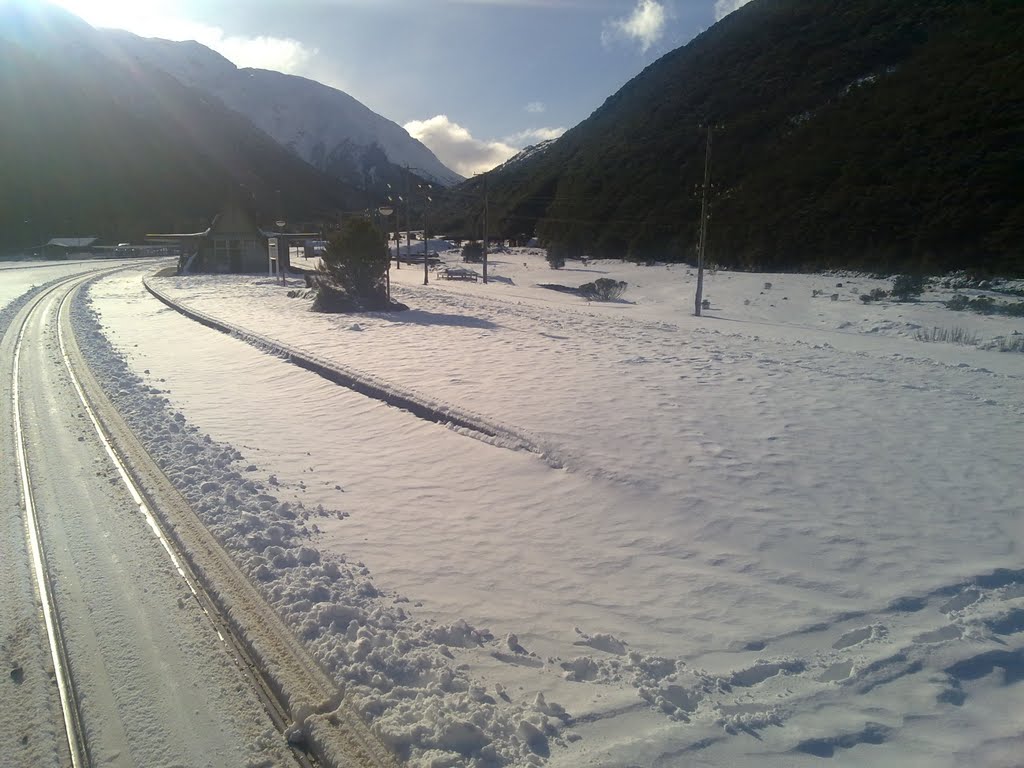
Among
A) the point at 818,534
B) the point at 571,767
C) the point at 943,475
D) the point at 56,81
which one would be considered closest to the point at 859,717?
the point at 571,767

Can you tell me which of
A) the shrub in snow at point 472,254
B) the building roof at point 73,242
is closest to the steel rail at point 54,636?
the shrub in snow at point 472,254

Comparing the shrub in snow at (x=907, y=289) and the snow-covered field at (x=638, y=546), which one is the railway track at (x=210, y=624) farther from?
the shrub in snow at (x=907, y=289)

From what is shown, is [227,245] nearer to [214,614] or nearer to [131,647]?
[214,614]

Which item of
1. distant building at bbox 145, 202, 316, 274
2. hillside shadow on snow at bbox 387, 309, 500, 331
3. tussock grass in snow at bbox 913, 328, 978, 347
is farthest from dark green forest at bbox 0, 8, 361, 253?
tussock grass in snow at bbox 913, 328, 978, 347

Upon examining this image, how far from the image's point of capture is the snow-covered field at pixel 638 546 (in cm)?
396

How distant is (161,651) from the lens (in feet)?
14.7

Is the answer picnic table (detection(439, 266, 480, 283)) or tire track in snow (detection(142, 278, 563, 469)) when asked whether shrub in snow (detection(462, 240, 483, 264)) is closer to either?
picnic table (detection(439, 266, 480, 283))

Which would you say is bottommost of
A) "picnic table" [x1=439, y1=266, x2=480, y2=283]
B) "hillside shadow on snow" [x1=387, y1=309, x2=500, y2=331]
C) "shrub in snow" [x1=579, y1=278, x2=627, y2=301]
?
"hillside shadow on snow" [x1=387, y1=309, x2=500, y2=331]

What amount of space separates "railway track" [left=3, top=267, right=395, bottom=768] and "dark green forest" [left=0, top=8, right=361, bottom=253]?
8955 centimetres

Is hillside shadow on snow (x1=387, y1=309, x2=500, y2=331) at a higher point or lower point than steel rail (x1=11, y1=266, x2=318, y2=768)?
higher

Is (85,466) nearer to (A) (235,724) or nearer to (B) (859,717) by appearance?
(A) (235,724)

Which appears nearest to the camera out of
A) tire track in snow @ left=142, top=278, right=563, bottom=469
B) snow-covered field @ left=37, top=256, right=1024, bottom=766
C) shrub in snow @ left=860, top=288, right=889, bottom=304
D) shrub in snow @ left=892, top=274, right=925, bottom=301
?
snow-covered field @ left=37, top=256, right=1024, bottom=766

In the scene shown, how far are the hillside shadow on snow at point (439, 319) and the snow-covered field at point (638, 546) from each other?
7393 mm

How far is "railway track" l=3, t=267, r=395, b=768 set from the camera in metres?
3.77
